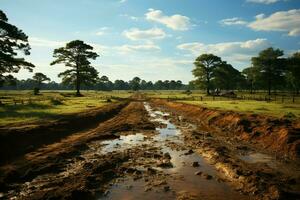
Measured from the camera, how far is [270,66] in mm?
85625

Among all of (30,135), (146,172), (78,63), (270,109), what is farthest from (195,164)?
(78,63)

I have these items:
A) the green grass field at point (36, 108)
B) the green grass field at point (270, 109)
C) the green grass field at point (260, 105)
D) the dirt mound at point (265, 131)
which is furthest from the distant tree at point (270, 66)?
the dirt mound at point (265, 131)

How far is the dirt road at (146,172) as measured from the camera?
10.7 meters

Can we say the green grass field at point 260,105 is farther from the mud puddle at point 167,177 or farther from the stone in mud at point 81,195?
the stone in mud at point 81,195

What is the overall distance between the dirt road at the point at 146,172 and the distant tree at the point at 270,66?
71.2m

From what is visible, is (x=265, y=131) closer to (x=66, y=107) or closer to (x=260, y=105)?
(x=260, y=105)

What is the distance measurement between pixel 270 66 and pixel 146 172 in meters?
81.2

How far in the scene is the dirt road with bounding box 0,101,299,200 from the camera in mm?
10695

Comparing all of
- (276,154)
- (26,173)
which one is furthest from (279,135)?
(26,173)

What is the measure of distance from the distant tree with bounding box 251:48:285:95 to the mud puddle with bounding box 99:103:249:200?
7319 cm

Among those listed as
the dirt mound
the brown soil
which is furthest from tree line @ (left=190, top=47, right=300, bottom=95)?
the brown soil

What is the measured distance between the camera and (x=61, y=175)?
12391 millimetres

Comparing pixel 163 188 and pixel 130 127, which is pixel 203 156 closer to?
pixel 163 188

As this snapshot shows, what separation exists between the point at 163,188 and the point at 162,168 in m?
2.72
